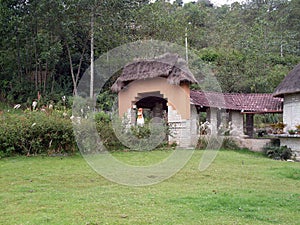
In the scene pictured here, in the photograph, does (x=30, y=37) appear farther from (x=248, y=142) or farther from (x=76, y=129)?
(x=248, y=142)

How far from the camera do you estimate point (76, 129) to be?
9211 millimetres

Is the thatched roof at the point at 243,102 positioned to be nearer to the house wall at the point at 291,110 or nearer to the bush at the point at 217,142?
the house wall at the point at 291,110

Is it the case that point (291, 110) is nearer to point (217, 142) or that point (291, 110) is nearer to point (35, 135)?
point (217, 142)

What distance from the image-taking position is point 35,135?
29.0 feet

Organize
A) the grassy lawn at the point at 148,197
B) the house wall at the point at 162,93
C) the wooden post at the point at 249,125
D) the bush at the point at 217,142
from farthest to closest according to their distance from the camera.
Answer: the wooden post at the point at 249,125, the bush at the point at 217,142, the house wall at the point at 162,93, the grassy lawn at the point at 148,197

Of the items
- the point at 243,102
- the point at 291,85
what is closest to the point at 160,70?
the point at 291,85

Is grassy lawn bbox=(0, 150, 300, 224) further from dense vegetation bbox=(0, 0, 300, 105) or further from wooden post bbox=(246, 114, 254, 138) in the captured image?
dense vegetation bbox=(0, 0, 300, 105)

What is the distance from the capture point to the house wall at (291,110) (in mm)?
13625

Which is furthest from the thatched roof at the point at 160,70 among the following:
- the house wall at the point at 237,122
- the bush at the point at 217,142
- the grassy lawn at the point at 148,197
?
the grassy lawn at the point at 148,197

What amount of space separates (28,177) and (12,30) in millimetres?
13384

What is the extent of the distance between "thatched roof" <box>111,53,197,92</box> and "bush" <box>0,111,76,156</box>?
13.5ft

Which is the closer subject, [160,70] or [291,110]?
[160,70]

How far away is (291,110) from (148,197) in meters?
10.6

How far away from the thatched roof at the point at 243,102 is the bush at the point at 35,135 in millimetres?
6413
